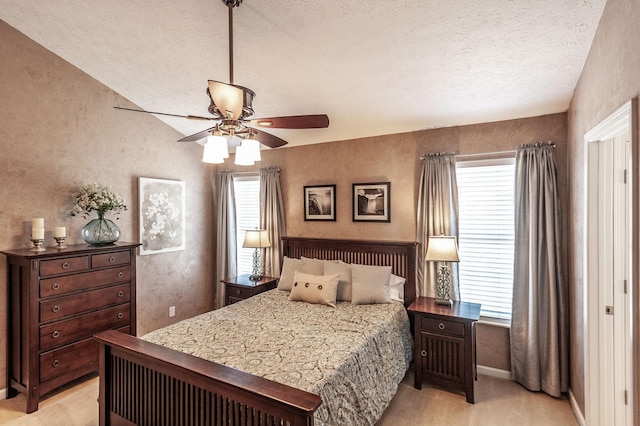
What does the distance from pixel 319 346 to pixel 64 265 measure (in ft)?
7.95

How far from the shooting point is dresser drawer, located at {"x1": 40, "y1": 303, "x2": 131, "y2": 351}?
283 centimetres

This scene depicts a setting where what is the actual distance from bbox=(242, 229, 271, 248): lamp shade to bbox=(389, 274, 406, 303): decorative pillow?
5.50 feet

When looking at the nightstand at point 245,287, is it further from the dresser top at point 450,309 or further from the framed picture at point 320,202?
the dresser top at point 450,309

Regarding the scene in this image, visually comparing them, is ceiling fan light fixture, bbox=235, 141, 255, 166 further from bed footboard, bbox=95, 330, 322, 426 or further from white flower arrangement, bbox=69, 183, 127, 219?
white flower arrangement, bbox=69, 183, 127, 219

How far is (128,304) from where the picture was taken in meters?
3.45

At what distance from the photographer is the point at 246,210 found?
4859 mm

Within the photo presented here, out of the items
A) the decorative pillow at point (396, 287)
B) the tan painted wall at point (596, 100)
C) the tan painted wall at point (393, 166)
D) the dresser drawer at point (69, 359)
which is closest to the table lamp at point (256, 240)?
the tan painted wall at point (393, 166)

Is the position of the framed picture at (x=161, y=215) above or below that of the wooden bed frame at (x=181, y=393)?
above

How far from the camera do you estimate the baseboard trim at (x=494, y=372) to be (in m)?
3.21

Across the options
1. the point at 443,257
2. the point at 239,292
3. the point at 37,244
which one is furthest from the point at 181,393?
the point at 443,257

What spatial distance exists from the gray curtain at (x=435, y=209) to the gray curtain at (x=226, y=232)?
8.75 ft

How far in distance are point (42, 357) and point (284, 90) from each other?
3.20 metres

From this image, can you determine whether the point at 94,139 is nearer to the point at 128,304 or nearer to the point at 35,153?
the point at 35,153

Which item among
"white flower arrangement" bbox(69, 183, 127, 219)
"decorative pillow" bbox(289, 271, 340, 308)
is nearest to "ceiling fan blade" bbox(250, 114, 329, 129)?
"decorative pillow" bbox(289, 271, 340, 308)
